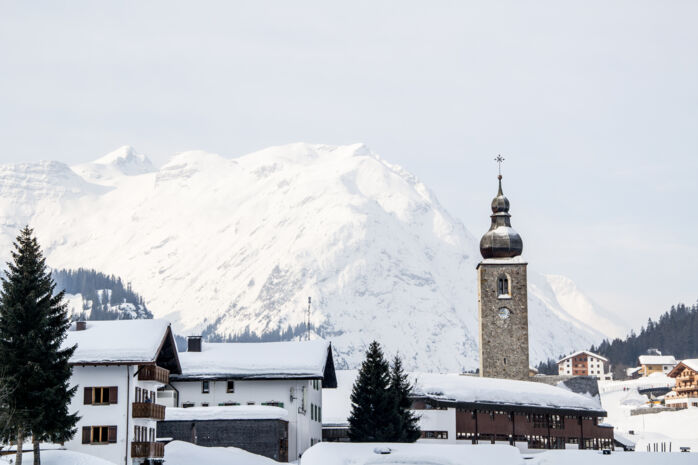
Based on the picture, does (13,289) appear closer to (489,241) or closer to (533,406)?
(533,406)

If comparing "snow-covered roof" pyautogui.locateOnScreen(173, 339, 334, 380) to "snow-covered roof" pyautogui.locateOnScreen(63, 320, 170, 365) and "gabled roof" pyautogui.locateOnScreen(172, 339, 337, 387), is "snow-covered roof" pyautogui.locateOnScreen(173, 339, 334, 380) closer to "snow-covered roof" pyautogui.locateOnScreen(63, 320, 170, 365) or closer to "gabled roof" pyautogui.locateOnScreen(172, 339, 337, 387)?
"gabled roof" pyautogui.locateOnScreen(172, 339, 337, 387)

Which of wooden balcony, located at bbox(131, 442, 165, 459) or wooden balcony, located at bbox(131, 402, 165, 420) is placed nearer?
wooden balcony, located at bbox(131, 442, 165, 459)

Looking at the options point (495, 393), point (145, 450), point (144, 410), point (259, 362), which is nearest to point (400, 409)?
point (259, 362)

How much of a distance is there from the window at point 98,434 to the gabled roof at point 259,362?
17.2 meters

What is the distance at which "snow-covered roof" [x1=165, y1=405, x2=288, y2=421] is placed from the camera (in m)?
87.6

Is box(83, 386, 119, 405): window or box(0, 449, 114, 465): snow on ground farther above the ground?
box(83, 386, 119, 405): window

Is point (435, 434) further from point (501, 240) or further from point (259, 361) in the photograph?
point (501, 240)

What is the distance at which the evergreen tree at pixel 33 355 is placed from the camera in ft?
211

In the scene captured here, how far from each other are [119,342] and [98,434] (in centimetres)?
634

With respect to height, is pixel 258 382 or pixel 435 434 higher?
pixel 258 382

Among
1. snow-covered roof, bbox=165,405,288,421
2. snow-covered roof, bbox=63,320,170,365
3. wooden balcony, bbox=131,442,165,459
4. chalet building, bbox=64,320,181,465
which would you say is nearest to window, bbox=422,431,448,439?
snow-covered roof, bbox=165,405,288,421

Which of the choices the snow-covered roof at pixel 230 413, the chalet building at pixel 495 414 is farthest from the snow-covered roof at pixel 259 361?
the chalet building at pixel 495 414

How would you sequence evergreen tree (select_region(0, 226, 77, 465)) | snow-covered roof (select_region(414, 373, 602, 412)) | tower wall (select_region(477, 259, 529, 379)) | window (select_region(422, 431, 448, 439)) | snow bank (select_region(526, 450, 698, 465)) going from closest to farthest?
1. snow bank (select_region(526, 450, 698, 465))
2. evergreen tree (select_region(0, 226, 77, 465))
3. window (select_region(422, 431, 448, 439))
4. snow-covered roof (select_region(414, 373, 602, 412))
5. tower wall (select_region(477, 259, 529, 379))

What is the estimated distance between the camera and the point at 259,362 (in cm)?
9694
